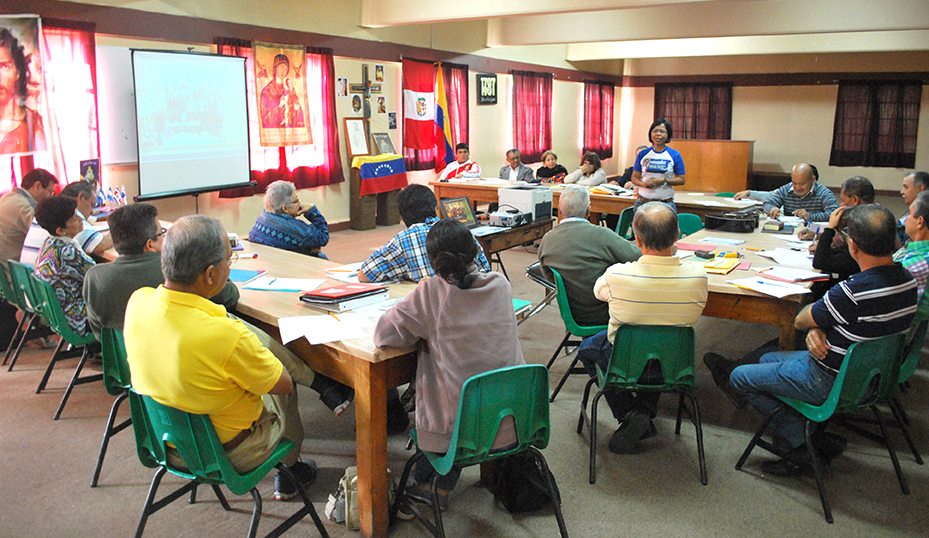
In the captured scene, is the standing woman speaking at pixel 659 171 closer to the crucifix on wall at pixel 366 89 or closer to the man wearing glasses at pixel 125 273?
the crucifix on wall at pixel 366 89

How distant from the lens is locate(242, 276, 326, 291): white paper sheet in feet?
10.1

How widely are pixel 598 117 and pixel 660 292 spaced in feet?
41.1

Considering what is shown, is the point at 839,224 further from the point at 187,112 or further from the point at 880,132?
the point at 880,132

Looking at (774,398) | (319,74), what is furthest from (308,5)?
(774,398)

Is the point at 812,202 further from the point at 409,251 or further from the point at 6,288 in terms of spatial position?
the point at 6,288

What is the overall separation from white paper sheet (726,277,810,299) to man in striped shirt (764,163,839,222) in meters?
1.94

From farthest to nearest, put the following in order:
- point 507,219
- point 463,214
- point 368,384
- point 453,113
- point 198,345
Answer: point 453,113, point 507,219, point 463,214, point 368,384, point 198,345

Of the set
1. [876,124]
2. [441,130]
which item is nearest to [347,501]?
[441,130]

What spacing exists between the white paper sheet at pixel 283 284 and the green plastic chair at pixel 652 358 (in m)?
1.35

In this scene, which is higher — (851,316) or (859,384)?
(851,316)

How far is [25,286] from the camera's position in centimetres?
367

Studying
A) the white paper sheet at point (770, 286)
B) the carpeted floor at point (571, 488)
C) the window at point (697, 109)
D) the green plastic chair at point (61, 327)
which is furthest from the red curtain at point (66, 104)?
the window at point (697, 109)

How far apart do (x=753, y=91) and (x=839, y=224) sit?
1200cm

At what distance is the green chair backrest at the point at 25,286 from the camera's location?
11.8 feet
